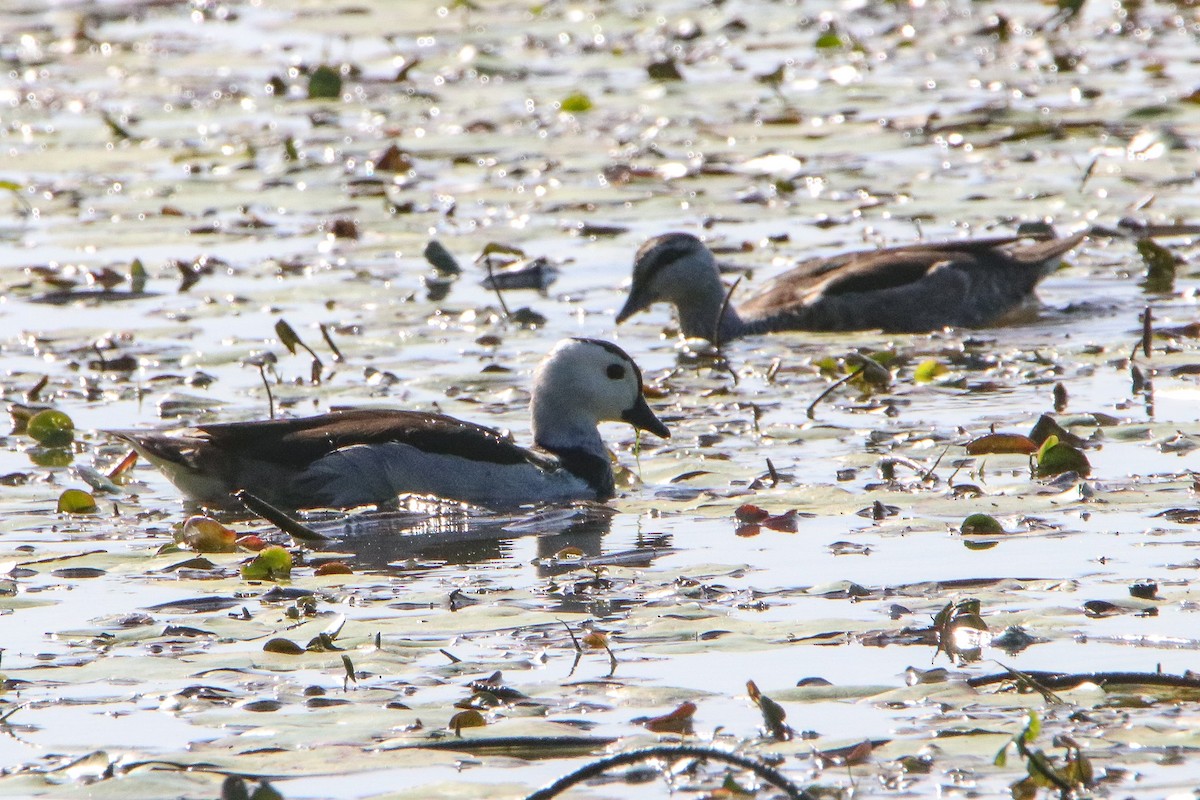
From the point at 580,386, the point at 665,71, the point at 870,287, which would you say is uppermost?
the point at 665,71

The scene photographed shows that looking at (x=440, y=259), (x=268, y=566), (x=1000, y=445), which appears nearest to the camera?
(x=268, y=566)

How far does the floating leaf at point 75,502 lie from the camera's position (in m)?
8.08

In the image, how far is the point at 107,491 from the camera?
8531 millimetres

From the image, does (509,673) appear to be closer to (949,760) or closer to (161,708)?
(161,708)

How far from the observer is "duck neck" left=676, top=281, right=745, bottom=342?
12000mm

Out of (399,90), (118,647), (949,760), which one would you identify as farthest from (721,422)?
(399,90)

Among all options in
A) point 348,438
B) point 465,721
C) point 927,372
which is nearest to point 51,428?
point 348,438

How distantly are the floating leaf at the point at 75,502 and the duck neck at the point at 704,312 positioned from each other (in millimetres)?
4623

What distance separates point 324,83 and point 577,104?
7.90ft

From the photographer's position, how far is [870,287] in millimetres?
11688

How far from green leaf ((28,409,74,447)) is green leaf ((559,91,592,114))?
27.8 feet

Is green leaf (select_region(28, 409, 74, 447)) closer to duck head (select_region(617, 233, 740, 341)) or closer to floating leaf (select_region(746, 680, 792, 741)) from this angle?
duck head (select_region(617, 233, 740, 341))

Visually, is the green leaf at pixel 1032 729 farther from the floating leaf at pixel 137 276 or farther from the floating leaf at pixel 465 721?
the floating leaf at pixel 137 276

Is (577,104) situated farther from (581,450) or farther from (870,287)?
(581,450)
